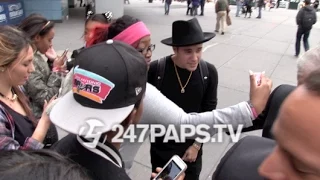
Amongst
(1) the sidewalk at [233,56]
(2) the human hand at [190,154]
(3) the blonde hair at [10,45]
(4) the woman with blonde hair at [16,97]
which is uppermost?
(3) the blonde hair at [10,45]

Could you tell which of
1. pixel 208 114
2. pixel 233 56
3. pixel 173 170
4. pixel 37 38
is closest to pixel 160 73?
pixel 208 114

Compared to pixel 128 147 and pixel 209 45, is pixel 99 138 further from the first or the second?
pixel 209 45

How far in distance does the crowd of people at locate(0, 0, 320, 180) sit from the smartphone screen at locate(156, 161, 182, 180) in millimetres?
165

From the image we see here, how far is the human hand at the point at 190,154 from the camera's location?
2.20 meters

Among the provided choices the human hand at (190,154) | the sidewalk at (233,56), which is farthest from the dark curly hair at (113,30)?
the sidewalk at (233,56)

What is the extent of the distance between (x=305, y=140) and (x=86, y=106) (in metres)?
0.79

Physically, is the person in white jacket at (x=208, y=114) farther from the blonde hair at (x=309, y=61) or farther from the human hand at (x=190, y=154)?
the human hand at (x=190, y=154)

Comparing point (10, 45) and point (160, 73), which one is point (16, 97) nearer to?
point (10, 45)

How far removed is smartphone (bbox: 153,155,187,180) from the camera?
1.50 m

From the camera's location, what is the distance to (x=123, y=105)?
1.10 m

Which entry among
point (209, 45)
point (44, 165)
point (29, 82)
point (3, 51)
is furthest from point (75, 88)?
point (209, 45)

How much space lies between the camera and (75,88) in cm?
112

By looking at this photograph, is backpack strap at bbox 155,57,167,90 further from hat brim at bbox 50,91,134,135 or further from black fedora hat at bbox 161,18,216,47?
hat brim at bbox 50,91,134,135

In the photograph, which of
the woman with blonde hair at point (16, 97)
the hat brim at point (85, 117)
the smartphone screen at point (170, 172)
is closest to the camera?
the hat brim at point (85, 117)
